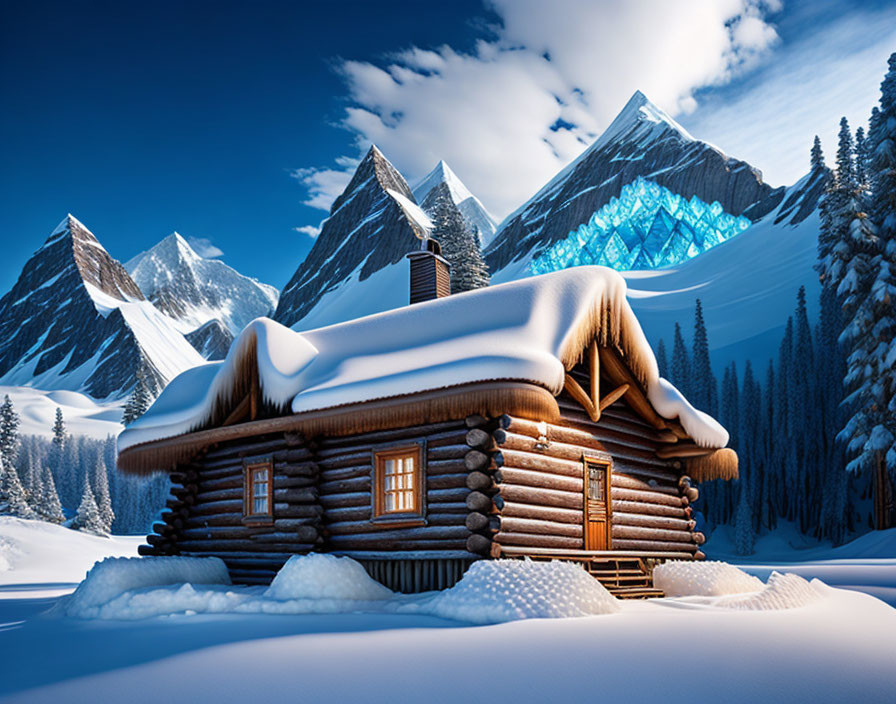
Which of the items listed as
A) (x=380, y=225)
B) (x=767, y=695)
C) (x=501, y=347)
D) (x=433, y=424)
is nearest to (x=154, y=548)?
(x=433, y=424)

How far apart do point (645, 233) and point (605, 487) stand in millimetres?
99451

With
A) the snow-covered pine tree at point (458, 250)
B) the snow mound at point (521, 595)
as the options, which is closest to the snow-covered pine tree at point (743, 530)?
the snow-covered pine tree at point (458, 250)

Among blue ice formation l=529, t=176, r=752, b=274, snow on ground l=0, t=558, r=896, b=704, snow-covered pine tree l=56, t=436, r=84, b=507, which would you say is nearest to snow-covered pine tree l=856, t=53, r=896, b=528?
snow on ground l=0, t=558, r=896, b=704

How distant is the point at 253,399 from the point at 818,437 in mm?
34481

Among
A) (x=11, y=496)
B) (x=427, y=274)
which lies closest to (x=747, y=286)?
(x=427, y=274)

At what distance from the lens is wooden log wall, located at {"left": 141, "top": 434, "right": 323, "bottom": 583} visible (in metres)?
12.8

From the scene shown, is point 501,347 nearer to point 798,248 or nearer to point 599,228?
point 798,248

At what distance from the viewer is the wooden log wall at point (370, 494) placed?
1123 cm

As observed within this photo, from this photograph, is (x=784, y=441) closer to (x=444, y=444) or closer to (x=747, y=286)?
(x=747, y=286)

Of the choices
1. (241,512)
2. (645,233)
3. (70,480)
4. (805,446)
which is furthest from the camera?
(70,480)

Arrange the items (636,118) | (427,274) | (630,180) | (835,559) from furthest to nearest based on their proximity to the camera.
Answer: (636,118), (630,180), (835,559), (427,274)

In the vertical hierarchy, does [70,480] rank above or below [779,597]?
above

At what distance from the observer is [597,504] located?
12906mm

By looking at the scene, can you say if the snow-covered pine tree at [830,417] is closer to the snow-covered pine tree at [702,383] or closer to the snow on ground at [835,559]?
the snow on ground at [835,559]
